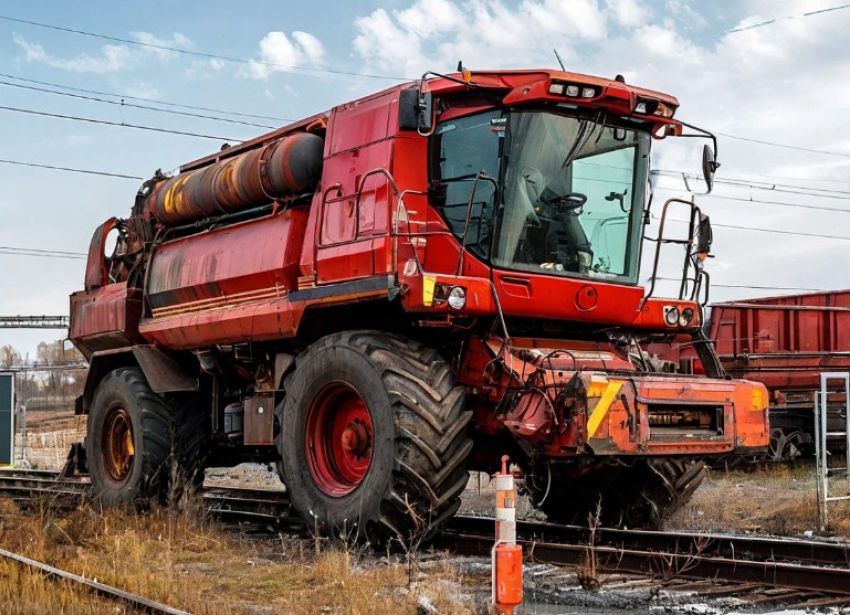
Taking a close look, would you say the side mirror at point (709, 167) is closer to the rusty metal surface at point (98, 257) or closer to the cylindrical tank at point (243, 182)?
the cylindrical tank at point (243, 182)

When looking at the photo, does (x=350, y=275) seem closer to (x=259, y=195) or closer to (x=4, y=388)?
(x=259, y=195)

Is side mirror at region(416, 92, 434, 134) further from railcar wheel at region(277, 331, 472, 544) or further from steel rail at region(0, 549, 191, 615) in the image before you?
steel rail at region(0, 549, 191, 615)

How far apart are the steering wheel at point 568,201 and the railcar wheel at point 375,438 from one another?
1838 mm

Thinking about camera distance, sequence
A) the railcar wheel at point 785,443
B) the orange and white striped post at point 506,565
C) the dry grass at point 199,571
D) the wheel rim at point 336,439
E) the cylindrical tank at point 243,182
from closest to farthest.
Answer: the orange and white striped post at point 506,565, the dry grass at point 199,571, the wheel rim at point 336,439, the cylindrical tank at point 243,182, the railcar wheel at point 785,443

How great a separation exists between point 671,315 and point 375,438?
352 cm

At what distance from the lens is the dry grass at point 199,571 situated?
6.74 meters

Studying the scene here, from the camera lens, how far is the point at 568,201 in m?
9.95

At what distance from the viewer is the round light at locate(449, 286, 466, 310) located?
29.2 feet

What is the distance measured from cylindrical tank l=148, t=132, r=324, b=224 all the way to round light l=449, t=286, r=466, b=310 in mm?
2810

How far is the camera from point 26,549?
901 cm

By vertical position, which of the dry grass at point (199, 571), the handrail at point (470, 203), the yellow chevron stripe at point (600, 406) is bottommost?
the dry grass at point (199, 571)

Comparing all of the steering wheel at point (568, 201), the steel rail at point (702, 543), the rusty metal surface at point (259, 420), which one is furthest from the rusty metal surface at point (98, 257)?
the steering wheel at point (568, 201)

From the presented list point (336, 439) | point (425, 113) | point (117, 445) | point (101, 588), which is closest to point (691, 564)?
point (336, 439)

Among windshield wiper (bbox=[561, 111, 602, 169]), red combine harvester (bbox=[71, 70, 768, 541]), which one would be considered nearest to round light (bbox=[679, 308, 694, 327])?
red combine harvester (bbox=[71, 70, 768, 541])
